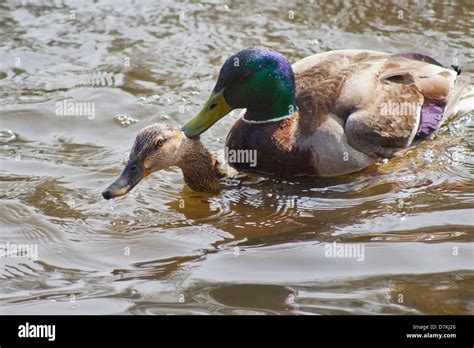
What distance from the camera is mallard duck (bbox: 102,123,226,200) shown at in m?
7.56

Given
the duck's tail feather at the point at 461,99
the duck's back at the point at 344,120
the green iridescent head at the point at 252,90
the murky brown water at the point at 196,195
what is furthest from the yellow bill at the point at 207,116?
the duck's tail feather at the point at 461,99

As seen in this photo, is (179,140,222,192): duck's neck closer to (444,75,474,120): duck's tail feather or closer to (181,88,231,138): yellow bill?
(181,88,231,138): yellow bill

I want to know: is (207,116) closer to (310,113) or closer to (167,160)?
(167,160)

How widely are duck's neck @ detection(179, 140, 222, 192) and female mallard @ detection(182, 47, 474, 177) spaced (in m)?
0.15

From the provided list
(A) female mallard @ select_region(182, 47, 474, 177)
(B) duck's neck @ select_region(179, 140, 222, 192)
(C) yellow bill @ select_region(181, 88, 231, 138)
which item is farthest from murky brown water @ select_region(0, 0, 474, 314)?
(C) yellow bill @ select_region(181, 88, 231, 138)

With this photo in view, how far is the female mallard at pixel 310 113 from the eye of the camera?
830 centimetres

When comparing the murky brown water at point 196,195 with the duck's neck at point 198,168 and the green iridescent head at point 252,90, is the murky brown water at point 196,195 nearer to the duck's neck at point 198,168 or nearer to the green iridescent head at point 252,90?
the duck's neck at point 198,168

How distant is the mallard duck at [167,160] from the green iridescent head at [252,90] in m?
0.21

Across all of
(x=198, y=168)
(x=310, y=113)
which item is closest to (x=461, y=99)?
(x=310, y=113)

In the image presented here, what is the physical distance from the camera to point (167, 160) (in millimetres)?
7832

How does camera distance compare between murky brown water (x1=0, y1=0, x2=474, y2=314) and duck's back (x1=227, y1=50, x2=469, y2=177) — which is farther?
duck's back (x1=227, y1=50, x2=469, y2=177)

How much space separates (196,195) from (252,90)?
103cm
